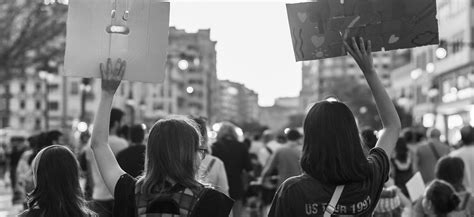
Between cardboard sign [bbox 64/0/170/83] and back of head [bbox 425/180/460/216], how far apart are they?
2.97 metres

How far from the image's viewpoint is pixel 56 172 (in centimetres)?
465

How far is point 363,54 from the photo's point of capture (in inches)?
183

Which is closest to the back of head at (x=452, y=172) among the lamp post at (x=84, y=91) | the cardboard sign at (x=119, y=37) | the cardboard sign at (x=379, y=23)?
the cardboard sign at (x=379, y=23)

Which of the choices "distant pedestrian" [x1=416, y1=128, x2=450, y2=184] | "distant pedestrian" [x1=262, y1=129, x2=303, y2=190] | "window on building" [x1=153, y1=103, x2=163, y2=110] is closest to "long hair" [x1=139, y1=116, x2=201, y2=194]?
"distant pedestrian" [x1=262, y1=129, x2=303, y2=190]

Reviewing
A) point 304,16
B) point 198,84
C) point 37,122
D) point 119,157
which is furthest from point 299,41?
point 198,84

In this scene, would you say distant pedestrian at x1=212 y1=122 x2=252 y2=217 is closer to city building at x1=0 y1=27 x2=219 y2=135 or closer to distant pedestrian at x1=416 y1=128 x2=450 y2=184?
distant pedestrian at x1=416 y1=128 x2=450 y2=184

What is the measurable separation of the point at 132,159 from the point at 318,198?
5.47 meters

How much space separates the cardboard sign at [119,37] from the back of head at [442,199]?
2970mm

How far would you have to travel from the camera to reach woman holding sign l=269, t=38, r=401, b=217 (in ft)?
13.7

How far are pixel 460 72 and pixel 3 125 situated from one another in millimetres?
64754

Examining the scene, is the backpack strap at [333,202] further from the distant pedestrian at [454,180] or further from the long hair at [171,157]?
the distant pedestrian at [454,180]

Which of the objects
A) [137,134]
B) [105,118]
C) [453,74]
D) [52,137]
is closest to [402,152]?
[137,134]

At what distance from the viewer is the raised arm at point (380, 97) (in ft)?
15.2

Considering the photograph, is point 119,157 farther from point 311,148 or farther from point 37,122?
point 37,122
